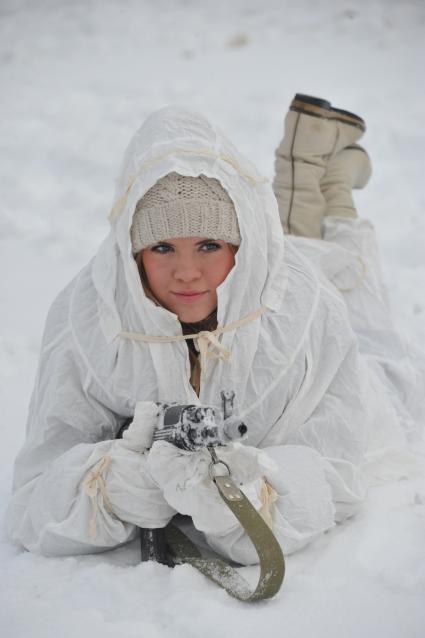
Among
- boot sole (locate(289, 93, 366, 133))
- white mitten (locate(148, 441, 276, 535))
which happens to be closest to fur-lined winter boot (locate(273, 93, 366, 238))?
boot sole (locate(289, 93, 366, 133))

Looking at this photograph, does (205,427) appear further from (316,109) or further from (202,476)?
(316,109)

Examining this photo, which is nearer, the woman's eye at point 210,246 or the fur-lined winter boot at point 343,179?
the woman's eye at point 210,246

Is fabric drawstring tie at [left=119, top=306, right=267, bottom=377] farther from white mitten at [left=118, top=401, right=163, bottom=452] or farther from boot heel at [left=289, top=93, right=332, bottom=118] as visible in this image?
boot heel at [left=289, top=93, right=332, bottom=118]

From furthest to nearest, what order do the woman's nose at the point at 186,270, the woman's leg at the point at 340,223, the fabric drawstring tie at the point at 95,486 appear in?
the woman's leg at the point at 340,223 → the woman's nose at the point at 186,270 → the fabric drawstring tie at the point at 95,486

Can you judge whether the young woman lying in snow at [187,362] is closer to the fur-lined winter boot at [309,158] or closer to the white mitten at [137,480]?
the white mitten at [137,480]

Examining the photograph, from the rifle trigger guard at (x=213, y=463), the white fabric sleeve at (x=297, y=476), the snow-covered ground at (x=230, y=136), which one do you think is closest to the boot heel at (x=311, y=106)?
the snow-covered ground at (x=230, y=136)

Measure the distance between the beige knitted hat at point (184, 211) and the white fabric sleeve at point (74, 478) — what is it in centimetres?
35

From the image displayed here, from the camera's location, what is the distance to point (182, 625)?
1389mm

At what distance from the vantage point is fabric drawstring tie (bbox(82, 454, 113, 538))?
1.64 meters

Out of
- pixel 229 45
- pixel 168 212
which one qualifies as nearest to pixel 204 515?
pixel 168 212

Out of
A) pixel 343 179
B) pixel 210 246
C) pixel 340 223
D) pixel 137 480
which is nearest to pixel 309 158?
pixel 343 179

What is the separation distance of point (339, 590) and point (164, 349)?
23.6 inches

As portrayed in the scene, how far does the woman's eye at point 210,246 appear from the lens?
70.4 inches

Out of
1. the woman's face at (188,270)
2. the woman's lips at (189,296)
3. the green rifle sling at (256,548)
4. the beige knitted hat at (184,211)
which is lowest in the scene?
the green rifle sling at (256,548)
